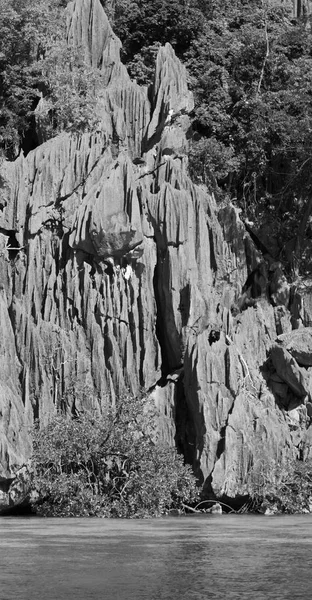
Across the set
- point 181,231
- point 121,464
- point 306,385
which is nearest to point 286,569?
point 121,464

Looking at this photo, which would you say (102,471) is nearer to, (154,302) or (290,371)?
(154,302)

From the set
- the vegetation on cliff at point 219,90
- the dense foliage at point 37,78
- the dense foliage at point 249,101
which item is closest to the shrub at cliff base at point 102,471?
the dense foliage at point 249,101

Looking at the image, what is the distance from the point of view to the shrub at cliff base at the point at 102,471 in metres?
37.3

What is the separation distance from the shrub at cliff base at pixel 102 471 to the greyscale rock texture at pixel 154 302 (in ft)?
6.84

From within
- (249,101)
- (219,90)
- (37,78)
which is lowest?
(249,101)

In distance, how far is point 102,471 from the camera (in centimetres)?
3822

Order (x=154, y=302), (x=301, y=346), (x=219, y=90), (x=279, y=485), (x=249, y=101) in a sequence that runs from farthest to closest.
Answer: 1. (x=219, y=90)
2. (x=249, y=101)
3. (x=154, y=302)
4. (x=301, y=346)
5. (x=279, y=485)

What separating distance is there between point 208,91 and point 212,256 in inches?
367

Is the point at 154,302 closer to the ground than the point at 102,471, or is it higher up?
higher up

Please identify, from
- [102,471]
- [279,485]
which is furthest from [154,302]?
[279,485]

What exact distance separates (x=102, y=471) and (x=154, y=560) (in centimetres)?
1196

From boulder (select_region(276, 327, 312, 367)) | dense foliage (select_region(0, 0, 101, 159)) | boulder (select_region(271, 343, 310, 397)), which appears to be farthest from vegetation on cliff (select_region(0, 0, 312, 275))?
boulder (select_region(271, 343, 310, 397))

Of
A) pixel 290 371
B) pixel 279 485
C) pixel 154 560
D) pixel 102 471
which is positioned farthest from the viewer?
pixel 290 371

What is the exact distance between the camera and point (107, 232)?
4388 centimetres
